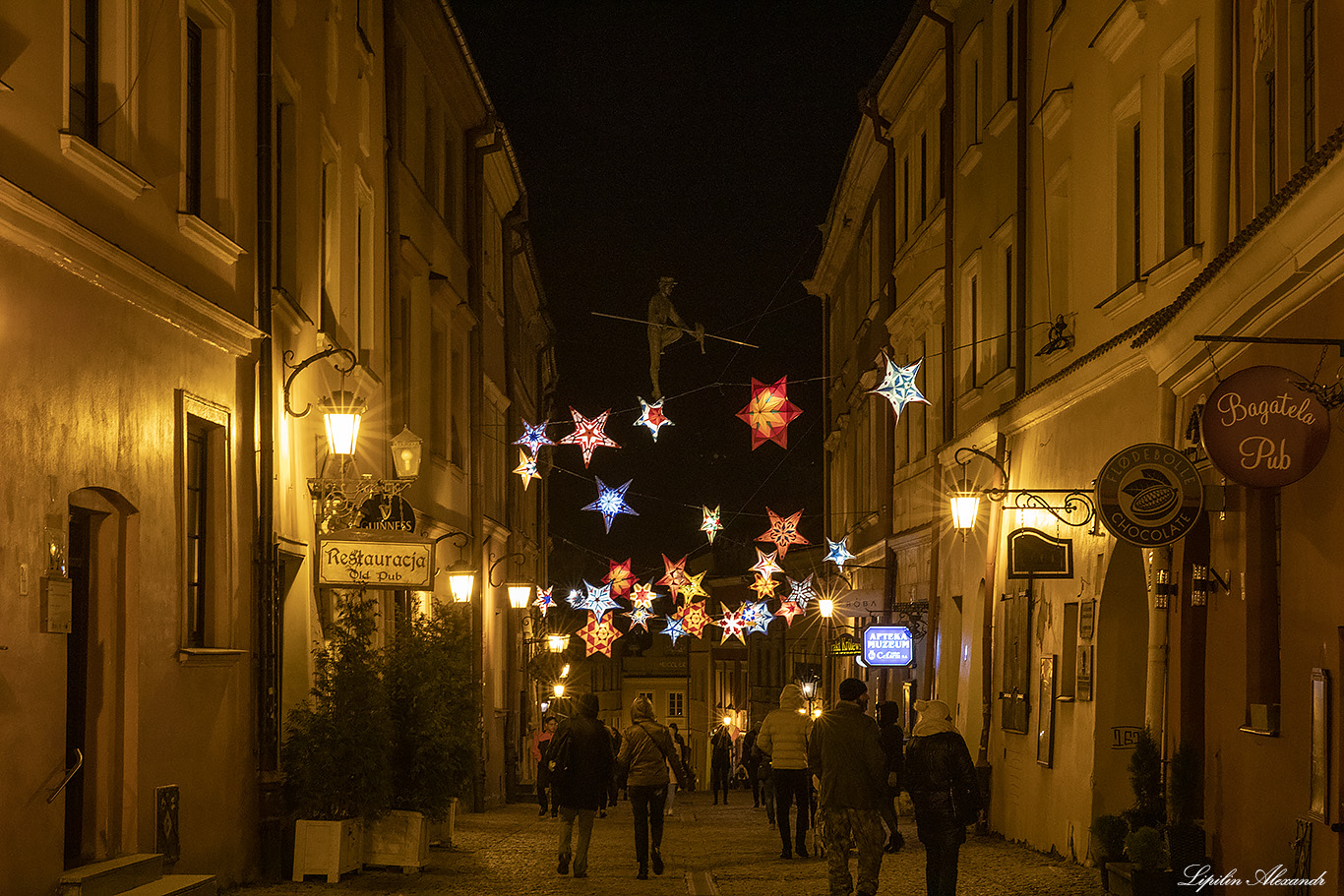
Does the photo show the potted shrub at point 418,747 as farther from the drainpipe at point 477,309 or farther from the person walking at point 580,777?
→ the drainpipe at point 477,309

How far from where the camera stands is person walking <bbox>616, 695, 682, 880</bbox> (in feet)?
50.2

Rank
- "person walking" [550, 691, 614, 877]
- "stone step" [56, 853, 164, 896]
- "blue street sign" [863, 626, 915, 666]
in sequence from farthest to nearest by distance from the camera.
Result: "blue street sign" [863, 626, 915, 666] < "person walking" [550, 691, 614, 877] < "stone step" [56, 853, 164, 896]

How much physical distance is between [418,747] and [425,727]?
19 centimetres

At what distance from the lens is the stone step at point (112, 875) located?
9.68 meters

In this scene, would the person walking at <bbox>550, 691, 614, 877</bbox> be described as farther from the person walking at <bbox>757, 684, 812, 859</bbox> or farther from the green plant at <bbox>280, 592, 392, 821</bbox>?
the person walking at <bbox>757, 684, 812, 859</bbox>

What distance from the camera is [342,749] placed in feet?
45.9

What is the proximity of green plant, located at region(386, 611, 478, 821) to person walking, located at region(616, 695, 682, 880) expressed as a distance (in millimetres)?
1573

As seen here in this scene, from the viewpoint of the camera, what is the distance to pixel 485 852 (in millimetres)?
17516

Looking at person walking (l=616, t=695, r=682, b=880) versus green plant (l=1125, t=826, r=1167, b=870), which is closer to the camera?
green plant (l=1125, t=826, r=1167, b=870)

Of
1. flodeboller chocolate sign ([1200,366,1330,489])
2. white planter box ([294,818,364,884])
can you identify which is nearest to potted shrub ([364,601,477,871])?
white planter box ([294,818,364,884])

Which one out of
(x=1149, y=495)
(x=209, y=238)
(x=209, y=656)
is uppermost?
(x=209, y=238)

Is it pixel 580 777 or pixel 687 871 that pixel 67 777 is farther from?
pixel 687 871

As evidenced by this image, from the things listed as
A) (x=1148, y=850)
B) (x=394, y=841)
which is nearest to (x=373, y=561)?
(x=394, y=841)

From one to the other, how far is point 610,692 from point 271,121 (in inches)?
3121
